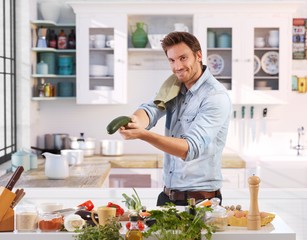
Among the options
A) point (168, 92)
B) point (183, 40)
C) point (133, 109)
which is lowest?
point (133, 109)

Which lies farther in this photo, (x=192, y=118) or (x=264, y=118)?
(x=264, y=118)

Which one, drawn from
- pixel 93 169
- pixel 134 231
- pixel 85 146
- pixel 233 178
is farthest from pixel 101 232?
pixel 85 146

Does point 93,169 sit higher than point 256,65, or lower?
lower

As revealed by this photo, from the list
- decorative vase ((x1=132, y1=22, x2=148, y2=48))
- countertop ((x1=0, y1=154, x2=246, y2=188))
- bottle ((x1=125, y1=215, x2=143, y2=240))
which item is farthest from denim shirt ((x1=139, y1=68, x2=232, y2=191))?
decorative vase ((x1=132, y1=22, x2=148, y2=48))

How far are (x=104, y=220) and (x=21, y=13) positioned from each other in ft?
12.8

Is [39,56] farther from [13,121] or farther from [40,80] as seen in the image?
[13,121]

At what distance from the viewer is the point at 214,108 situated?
3.15m

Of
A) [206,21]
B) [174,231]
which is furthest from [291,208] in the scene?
[206,21]

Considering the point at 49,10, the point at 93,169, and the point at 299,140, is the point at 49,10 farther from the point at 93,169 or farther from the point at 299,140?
the point at 299,140

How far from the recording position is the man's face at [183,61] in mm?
3176

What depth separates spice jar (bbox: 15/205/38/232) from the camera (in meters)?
2.79

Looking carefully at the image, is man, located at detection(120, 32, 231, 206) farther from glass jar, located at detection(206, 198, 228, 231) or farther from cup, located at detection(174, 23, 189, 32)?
cup, located at detection(174, 23, 189, 32)

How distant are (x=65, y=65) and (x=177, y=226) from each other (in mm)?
4140

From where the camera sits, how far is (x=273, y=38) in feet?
21.0
